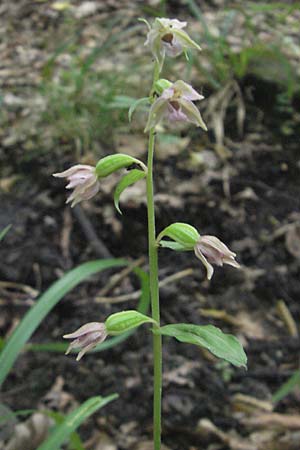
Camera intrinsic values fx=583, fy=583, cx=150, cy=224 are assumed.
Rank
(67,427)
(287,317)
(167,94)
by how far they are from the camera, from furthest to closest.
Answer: (287,317), (67,427), (167,94)

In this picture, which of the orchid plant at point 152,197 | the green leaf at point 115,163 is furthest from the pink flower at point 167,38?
the green leaf at point 115,163

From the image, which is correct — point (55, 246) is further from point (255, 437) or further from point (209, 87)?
point (209, 87)

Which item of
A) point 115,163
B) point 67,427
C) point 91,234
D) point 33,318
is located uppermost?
point 115,163

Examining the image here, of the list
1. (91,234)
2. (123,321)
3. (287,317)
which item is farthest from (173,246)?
(91,234)

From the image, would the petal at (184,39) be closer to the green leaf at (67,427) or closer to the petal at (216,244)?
the petal at (216,244)

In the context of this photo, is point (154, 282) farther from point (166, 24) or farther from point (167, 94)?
point (166, 24)

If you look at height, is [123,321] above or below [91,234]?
above

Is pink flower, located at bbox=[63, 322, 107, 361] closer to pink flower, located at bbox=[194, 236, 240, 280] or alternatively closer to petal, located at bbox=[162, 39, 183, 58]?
pink flower, located at bbox=[194, 236, 240, 280]
